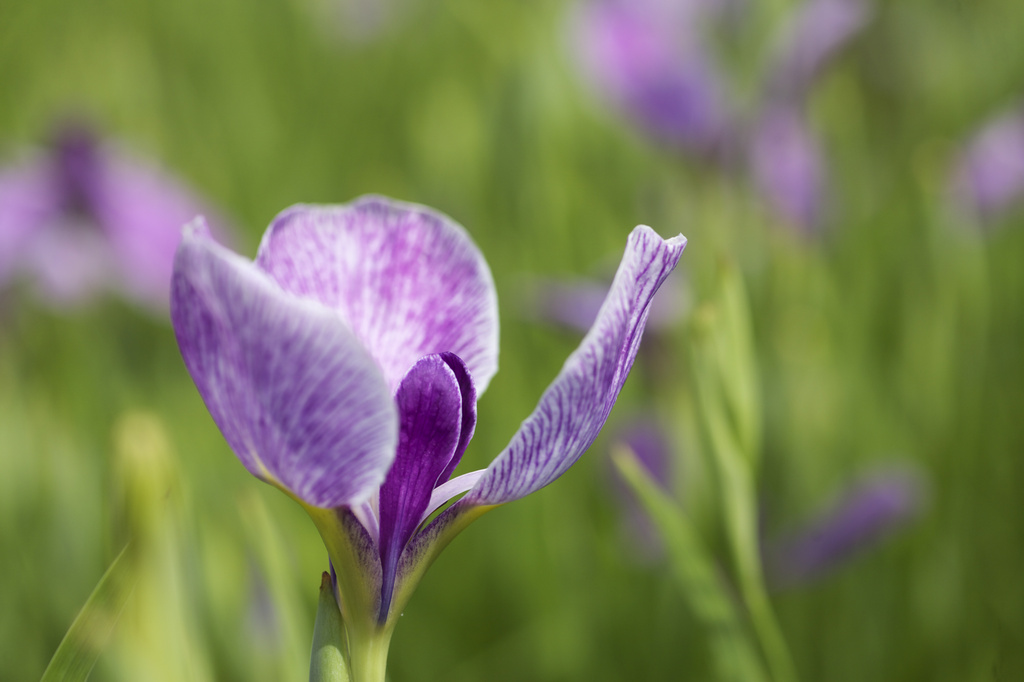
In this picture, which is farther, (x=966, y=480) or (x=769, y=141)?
(x=769, y=141)

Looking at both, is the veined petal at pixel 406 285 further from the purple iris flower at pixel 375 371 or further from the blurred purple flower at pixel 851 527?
the blurred purple flower at pixel 851 527

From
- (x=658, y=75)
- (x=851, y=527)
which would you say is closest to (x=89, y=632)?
(x=851, y=527)

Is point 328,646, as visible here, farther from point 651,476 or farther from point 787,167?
point 787,167

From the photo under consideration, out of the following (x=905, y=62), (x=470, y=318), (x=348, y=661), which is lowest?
(x=348, y=661)

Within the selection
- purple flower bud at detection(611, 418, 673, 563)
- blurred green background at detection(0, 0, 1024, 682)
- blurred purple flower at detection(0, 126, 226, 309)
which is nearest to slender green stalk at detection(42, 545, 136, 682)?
blurred green background at detection(0, 0, 1024, 682)

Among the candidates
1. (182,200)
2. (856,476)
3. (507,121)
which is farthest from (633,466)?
(182,200)

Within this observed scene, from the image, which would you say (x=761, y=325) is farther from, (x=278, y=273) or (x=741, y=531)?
(x=278, y=273)

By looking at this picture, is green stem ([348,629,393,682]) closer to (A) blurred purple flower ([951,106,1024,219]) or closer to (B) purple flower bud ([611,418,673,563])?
(B) purple flower bud ([611,418,673,563])

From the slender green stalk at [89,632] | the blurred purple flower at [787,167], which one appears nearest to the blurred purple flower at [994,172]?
the blurred purple flower at [787,167]
